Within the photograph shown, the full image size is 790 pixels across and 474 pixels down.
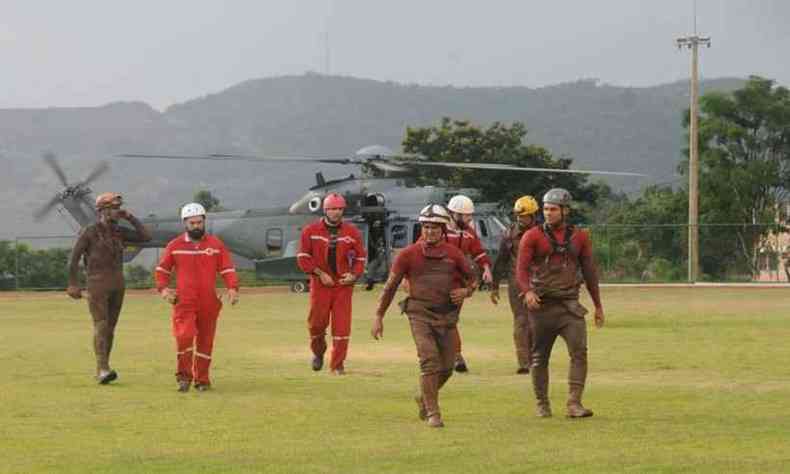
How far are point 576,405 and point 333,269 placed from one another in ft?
17.1

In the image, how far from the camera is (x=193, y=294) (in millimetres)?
17109

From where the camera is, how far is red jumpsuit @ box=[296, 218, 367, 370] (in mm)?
18828

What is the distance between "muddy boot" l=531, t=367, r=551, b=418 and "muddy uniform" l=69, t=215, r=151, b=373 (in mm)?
5373

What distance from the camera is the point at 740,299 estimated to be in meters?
41.3

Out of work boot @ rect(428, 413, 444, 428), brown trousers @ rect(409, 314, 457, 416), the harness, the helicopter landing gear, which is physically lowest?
the helicopter landing gear

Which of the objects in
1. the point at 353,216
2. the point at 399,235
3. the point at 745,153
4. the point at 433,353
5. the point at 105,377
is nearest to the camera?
the point at 433,353

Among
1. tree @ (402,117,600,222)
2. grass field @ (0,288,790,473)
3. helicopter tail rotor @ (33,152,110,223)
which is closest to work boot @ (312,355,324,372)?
grass field @ (0,288,790,473)

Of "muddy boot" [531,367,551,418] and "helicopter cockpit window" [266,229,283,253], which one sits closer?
"muddy boot" [531,367,551,418]

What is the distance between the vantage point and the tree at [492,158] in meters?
74.1

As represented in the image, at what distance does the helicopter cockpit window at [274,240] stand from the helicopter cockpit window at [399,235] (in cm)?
645

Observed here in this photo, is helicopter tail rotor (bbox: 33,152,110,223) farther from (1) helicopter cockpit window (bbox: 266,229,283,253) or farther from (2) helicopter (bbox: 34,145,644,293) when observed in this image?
(1) helicopter cockpit window (bbox: 266,229,283,253)

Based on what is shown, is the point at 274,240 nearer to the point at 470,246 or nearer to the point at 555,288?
the point at 470,246

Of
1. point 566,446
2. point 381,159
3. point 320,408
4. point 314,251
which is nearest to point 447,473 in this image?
point 566,446

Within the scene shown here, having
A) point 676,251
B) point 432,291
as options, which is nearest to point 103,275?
point 432,291
